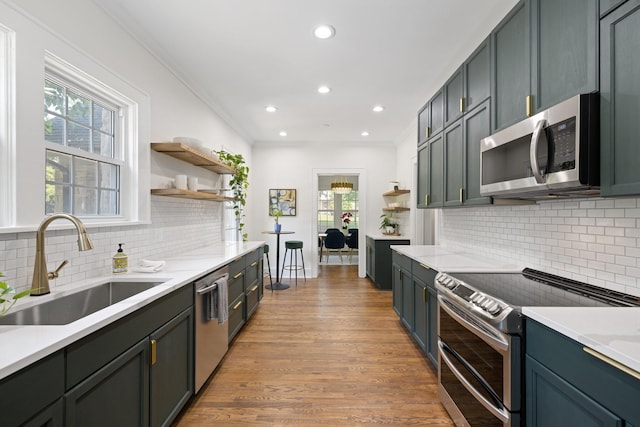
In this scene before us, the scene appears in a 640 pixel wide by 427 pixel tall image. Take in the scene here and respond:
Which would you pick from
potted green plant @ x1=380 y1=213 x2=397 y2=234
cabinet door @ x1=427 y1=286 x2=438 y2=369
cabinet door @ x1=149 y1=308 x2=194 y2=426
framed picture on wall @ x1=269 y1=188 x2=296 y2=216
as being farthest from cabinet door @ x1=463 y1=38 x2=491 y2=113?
framed picture on wall @ x1=269 y1=188 x2=296 y2=216

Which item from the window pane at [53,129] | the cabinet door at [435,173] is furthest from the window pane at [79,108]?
the cabinet door at [435,173]

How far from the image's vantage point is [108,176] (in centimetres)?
213

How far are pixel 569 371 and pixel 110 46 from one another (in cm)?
298

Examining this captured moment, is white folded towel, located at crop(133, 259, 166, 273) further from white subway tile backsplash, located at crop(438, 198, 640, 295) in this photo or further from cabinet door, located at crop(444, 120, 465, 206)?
white subway tile backsplash, located at crop(438, 198, 640, 295)

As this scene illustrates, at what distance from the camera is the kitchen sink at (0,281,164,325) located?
4.17 feet

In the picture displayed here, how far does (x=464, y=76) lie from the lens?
7.79 ft

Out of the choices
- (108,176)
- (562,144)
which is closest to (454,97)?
(562,144)

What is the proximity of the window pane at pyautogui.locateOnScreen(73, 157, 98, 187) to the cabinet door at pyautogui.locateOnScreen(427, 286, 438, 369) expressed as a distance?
2.51 meters

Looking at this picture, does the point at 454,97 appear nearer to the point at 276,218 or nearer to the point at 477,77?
the point at 477,77

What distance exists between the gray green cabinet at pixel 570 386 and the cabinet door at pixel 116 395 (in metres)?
1.64

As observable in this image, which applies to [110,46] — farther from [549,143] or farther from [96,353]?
[549,143]

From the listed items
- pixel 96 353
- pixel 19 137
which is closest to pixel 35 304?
pixel 96 353

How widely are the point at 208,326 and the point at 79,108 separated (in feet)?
5.48

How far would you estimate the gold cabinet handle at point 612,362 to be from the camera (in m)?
0.77
